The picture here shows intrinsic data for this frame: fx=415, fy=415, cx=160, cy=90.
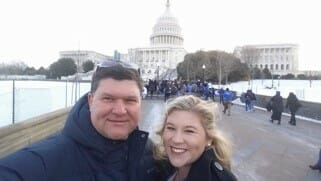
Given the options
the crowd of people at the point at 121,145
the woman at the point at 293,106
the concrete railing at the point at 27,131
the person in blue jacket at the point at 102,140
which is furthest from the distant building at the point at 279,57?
the person in blue jacket at the point at 102,140

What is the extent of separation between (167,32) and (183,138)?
13987 cm

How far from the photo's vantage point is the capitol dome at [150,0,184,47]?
142m

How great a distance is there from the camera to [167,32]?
463ft

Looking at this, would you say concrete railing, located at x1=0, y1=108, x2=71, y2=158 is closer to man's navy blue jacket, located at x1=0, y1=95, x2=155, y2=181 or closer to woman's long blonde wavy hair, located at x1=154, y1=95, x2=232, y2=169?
woman's long blonde wavy hair, located at x1=154, y1=95, x2=232, y2=169

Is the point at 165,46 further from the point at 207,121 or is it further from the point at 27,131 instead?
the point at 207,121

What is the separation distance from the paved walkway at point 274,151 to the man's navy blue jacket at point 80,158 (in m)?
2.38

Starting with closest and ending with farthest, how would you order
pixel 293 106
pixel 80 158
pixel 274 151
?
pixel 80 158 → pixel 274 151 → pixel 293 106

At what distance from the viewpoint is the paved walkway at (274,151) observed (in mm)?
8773

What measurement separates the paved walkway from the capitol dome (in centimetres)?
12445

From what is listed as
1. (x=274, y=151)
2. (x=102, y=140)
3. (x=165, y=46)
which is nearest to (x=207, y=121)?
(x=102, y=140)

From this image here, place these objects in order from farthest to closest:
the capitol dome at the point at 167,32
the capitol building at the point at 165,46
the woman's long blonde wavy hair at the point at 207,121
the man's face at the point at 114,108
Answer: the capitol dome at the point at 167,32
the capitol building at the point at 165,46
the woman's long blonde wavy hair at the point at 207,121
the man's face at the point at 114,108

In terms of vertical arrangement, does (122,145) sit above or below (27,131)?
above

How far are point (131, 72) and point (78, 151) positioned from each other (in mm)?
532

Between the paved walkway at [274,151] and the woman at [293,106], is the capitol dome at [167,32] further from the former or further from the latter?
the paved walkway at [274,151]
